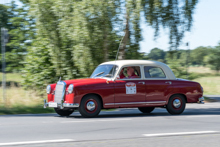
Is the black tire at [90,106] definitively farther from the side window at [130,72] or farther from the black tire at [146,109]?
the black tire at [146,109]

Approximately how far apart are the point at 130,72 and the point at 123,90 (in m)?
0.72

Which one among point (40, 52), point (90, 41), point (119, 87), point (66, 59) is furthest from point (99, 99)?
point (40, 52)

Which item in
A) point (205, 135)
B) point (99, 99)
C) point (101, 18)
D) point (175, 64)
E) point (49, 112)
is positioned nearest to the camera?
point (205, 135)

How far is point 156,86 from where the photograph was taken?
11672 mm

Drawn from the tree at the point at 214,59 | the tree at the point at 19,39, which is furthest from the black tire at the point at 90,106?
the tree at the point at 214,59

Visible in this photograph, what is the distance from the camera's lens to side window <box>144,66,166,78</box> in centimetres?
1175

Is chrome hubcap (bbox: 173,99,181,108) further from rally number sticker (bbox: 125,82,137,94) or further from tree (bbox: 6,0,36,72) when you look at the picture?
tree (bbox: 6,0,36,72)

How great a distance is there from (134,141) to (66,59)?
419 inches

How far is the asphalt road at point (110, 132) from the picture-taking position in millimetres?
6930

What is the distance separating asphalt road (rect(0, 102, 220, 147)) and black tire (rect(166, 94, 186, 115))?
49.7 inches

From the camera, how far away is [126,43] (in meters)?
16.0

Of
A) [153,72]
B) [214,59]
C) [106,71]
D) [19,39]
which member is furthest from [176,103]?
[214,59]

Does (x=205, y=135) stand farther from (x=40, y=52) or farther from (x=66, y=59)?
(x=40, y=52)

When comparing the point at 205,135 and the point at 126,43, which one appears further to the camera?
the point at 126,43
